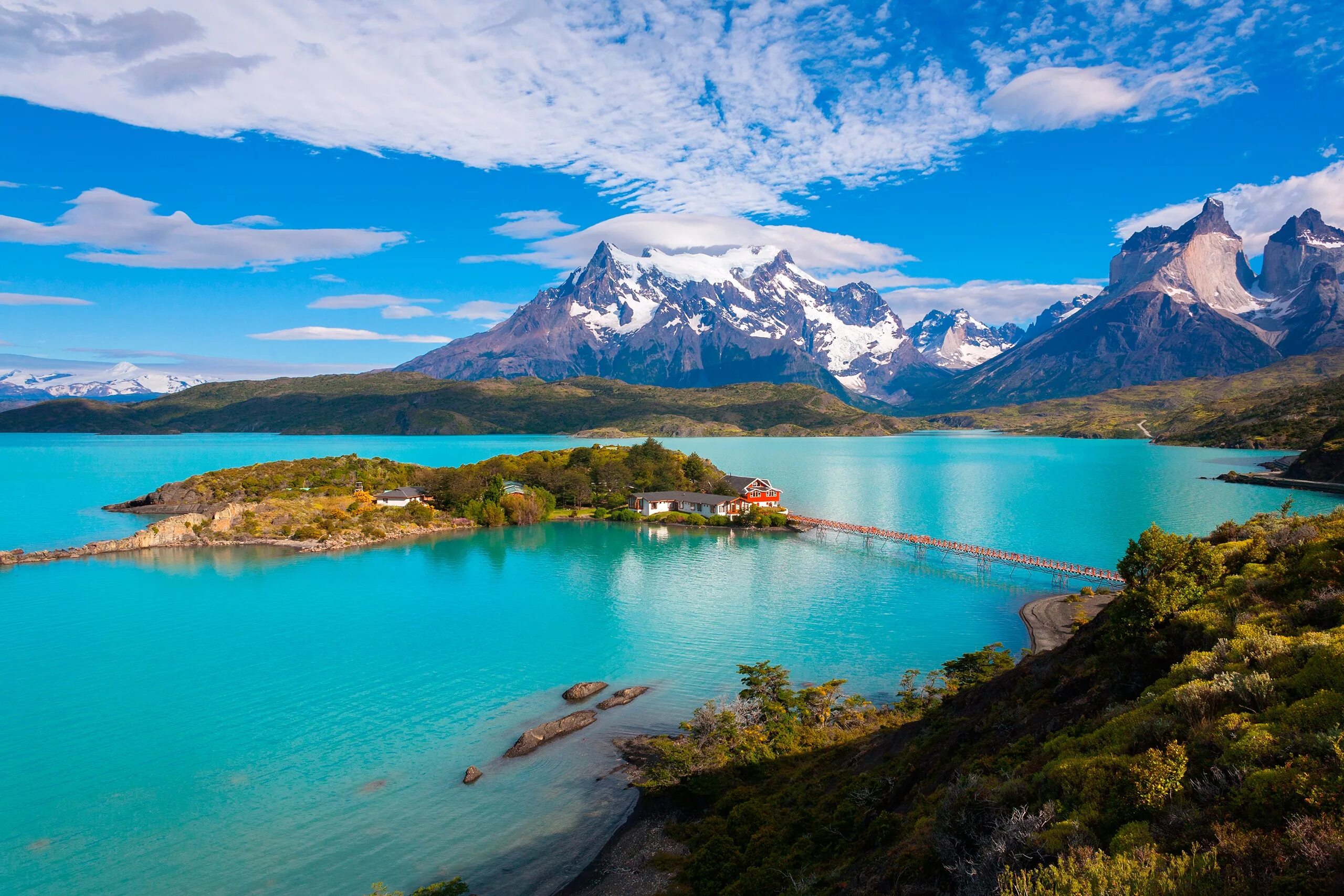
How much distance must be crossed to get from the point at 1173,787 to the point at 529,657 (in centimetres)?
4171

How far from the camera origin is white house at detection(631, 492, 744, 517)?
10450 centimetres

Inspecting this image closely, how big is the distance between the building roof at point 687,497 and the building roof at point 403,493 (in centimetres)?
3539

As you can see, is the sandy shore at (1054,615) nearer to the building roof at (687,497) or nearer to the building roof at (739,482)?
the building roof at (687,497)

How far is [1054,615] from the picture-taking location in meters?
52.6

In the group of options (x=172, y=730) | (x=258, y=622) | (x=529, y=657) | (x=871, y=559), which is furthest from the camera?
(x=871, y=559)

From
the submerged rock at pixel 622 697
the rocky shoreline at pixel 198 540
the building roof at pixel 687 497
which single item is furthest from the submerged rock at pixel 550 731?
the building roof at pixel 687 497

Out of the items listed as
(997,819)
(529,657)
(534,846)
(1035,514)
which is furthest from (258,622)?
(1035,514)

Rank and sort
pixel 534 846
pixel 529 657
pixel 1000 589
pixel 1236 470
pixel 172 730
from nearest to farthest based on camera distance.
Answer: pixel 534 846 < pixel 172 730 < pixel 529 657 < pixel 1000 589 < pixel 1236 470

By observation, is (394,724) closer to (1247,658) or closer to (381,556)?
(1247,658)

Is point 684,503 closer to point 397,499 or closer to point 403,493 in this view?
point 403,493

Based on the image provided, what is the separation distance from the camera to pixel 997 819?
12.0 metres

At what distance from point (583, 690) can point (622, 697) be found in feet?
8.53

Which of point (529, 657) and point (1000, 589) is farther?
point (1000, 589)

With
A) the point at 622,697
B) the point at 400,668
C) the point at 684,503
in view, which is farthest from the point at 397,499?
the point at 622,697
